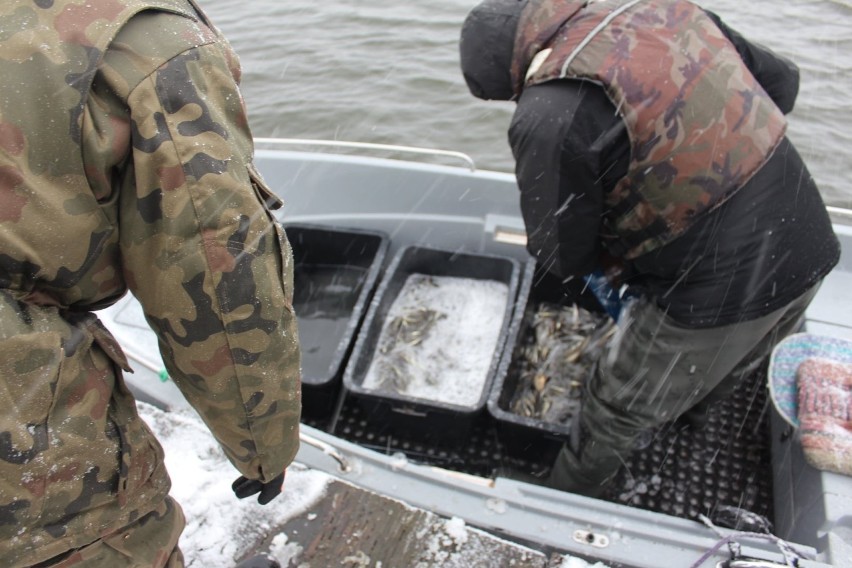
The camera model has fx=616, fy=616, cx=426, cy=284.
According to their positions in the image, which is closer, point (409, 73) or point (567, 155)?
point (567, 155)

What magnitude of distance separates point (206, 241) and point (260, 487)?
3.00ft

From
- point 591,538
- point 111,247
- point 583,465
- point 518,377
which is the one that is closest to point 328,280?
point 518,377

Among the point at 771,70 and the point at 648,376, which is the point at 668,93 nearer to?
the point at 771,70

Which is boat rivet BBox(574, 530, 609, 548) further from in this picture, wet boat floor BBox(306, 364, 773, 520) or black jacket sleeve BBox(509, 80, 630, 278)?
black jacket sleeve BBox(509, 80, 630, 278)

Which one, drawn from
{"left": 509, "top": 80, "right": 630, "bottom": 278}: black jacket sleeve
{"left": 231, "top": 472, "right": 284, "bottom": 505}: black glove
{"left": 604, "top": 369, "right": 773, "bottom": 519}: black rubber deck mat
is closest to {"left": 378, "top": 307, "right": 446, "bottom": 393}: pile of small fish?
{"left": 604, "top": 369, "right": 773, "bottom": 519}: black rubber deck mat

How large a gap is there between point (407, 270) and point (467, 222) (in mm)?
494

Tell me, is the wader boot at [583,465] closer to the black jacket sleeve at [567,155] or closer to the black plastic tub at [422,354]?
the black plastic tub at [422,354]

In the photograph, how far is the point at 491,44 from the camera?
7.00ft

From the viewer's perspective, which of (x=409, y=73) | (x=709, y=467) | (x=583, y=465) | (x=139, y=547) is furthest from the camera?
(x=409, y=73)

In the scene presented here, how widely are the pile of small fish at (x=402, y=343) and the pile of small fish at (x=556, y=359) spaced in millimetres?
554

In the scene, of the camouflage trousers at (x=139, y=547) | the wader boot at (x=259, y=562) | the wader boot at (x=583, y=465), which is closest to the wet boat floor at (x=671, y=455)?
the wader boot at (x=583, y=465)

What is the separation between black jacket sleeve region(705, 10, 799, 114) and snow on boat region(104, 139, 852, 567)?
1.23 meters

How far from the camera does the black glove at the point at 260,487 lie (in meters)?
1.72

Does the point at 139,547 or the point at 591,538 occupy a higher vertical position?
the point at 139,547
